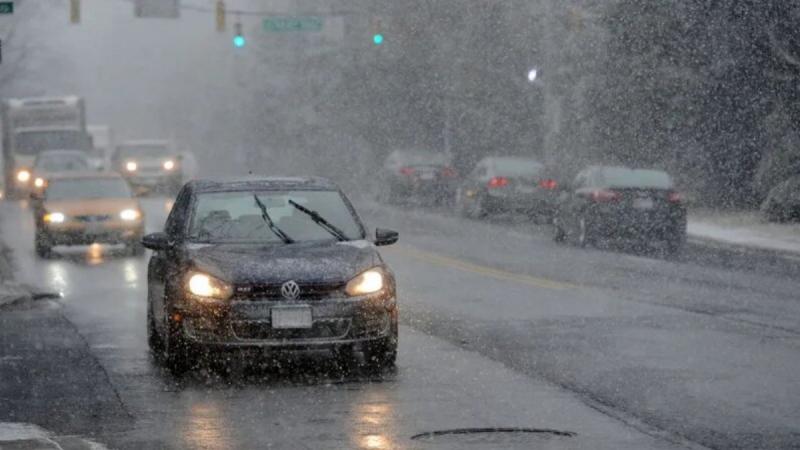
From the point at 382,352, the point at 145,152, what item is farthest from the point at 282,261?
the point at 145,152

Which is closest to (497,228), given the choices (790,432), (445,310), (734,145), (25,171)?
(734,145)

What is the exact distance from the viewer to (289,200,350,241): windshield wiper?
42.3 ft

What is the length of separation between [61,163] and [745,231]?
21266mm

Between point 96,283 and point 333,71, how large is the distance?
44.2 meters

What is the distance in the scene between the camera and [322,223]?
13016mm

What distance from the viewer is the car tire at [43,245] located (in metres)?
26.5

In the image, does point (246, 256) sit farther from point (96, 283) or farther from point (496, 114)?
point (496, 114)

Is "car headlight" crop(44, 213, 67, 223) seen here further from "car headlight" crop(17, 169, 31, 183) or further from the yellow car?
"car headlight" crop(17, 169, 31, 183)

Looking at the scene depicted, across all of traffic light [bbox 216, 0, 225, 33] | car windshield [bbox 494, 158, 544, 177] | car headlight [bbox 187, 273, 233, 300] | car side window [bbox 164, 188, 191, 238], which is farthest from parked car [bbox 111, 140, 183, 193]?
car headlight [bbox 187, 273, 233, 300]

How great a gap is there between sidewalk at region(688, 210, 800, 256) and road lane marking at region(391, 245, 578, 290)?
6.25m

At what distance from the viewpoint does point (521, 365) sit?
1262 cm

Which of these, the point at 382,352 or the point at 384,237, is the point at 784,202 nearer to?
the point at 384,237

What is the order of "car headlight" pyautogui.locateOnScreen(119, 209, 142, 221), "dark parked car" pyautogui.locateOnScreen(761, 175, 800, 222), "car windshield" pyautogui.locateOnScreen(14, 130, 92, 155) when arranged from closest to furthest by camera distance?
"car headlight" pyautogui.locateOnScreen(119, 209, 142, 221) < "dark parked car" pyautogui.locateOnScreen(761, 175, 800, 222) < "car windshield" pyautogui.locateOnScreen(14, 130, 92, 155)

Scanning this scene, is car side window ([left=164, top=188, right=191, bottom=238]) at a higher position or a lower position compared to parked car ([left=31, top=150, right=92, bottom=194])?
higher
